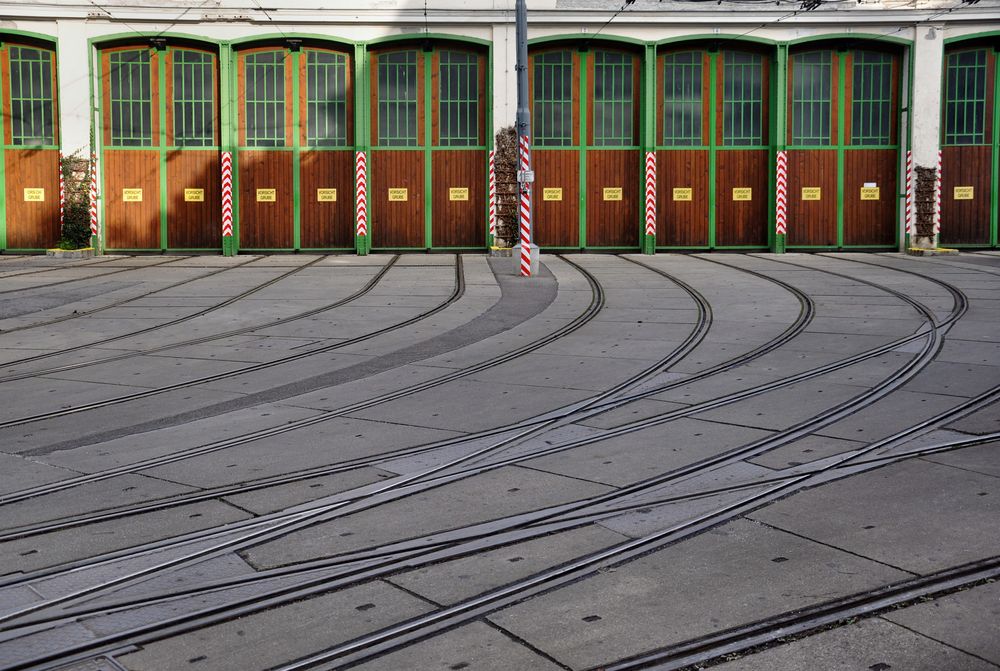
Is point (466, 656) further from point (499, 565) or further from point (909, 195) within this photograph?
point (909, 195)

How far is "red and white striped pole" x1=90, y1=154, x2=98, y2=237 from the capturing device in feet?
89.5

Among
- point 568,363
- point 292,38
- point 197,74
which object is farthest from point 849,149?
point 568,363

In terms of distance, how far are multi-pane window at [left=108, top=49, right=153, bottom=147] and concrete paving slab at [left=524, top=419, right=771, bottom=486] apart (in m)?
22.7

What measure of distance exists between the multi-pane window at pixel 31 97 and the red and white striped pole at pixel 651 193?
15051mm

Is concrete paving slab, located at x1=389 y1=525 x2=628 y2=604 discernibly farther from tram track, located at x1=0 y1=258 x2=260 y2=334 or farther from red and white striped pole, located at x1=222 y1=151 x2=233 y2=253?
red and white striped pole, located at x1=222 y1=151 x2=233 y2=253

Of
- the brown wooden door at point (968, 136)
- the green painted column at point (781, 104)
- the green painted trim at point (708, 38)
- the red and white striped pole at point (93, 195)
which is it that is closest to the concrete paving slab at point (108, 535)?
the red and white striped pole at point (93, 195)

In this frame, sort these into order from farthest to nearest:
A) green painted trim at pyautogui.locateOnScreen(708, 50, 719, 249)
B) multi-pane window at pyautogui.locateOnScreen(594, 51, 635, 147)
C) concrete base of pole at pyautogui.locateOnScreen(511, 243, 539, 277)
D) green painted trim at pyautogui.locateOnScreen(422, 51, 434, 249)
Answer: green painted trim at pyautogui.locateOnScreen(708, 50, 719, 249)
multi-pane window at pyautogui.locateOnScreen(594, 51, 635, 147)
green painted trim at pyautogui.locateOnScreen(422, 51, 434, 249)
concrete base of pole at pyautogui.locateOnScreen(511, 243, 539, 277)

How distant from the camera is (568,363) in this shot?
11055 mm

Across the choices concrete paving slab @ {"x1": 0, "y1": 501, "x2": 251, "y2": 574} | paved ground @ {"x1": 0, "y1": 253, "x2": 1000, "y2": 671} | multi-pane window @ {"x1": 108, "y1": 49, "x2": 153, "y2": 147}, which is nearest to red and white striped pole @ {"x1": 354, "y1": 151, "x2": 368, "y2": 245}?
multi-pane window @ {"x1": 108, "y1": 49, "x2": 153, "y2": 147}

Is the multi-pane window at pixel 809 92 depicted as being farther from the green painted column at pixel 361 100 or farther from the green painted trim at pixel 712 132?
the green painted column at pixel 361 100

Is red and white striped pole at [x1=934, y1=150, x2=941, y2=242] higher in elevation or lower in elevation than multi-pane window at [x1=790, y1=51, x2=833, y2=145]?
lower

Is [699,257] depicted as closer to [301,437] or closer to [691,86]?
[691,86]

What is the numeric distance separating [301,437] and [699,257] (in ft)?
64.0

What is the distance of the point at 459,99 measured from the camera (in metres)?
28.0
